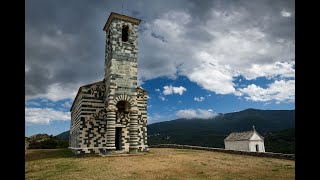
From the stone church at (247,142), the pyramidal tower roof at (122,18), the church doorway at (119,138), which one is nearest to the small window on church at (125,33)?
the pyramidal tower roof at (122,18)

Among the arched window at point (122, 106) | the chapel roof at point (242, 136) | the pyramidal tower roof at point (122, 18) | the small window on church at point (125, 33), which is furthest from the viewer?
the chapel roof at point (242, 136)

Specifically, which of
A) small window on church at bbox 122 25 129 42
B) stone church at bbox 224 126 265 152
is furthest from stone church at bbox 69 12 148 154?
stone church at bbox 224 126 265 152

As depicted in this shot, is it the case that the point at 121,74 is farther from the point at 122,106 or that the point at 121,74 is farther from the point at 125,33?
the point at 125,33

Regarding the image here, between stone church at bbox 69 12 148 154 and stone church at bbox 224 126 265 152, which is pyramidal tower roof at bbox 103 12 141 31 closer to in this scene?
stone church at bbox 69 12 148 154

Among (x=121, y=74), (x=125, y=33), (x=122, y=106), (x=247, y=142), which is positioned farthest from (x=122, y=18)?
(x=247, y=142)

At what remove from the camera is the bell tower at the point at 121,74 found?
79.4ft

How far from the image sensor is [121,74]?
82.9 ft

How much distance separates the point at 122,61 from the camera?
25.7 meters

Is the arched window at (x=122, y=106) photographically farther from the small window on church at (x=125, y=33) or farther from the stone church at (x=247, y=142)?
the stone church at (x=247, y=142)

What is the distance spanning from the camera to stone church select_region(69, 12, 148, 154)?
79.4ft
